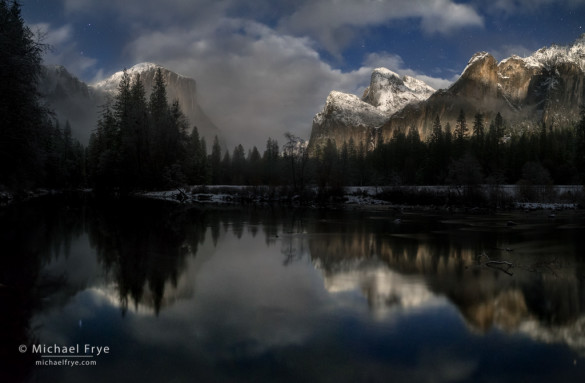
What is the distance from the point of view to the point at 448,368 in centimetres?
555

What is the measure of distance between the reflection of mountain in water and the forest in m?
16.3

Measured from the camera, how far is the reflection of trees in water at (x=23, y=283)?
5.46 metres

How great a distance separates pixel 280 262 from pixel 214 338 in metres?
6.72

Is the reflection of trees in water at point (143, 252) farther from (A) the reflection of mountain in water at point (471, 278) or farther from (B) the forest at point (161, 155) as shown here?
(B) the forest at point (161, 155)

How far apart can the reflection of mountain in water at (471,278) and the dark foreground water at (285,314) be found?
6 centimetres

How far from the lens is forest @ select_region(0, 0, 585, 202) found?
18828 mm

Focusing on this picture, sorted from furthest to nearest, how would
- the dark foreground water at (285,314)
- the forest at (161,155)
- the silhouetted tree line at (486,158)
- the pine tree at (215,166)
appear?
the pine tree at (215,166) → the silhouetted tree line at (486,158) → the forest at (161,155) → the dark foreground water at (285,314)

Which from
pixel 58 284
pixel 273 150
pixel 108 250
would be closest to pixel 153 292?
pixel 58 284

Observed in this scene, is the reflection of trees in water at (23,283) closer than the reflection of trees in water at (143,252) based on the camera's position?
Yes

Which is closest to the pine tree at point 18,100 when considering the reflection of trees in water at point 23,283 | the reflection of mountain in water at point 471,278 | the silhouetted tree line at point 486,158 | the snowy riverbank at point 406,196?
the reflection of trees in water at point 23,283

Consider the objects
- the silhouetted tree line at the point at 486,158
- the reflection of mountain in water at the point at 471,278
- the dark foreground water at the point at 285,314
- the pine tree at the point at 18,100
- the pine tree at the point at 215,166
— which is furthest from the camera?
the pine tree at the point at 215,166

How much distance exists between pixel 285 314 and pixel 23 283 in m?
6.52

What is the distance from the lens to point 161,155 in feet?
205

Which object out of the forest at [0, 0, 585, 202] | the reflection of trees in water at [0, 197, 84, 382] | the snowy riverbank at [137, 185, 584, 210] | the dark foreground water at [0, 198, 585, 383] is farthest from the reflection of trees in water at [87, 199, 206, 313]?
the snowy riverbank at [137, 185, 584, 210]
